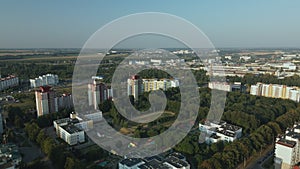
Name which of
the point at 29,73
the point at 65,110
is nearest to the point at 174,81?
the point at 65,110

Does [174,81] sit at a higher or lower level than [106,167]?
higher

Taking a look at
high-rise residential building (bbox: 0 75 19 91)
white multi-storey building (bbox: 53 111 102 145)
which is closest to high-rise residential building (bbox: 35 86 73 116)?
white multi-storey building (bbox: 53 111 102 145)

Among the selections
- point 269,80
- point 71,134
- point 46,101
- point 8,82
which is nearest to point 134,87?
point 46,101

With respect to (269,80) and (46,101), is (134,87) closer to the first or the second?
(46,101)

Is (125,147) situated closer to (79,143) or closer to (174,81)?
(79,143)

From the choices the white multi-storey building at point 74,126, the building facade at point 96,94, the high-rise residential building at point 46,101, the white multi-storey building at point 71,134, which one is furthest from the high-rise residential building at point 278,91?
the high-rise residential building at point 46,101

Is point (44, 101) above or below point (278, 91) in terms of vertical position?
above

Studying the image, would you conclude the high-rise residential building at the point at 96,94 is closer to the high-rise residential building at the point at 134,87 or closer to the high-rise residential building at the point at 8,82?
the high-rise residential building at the point at 134,87
